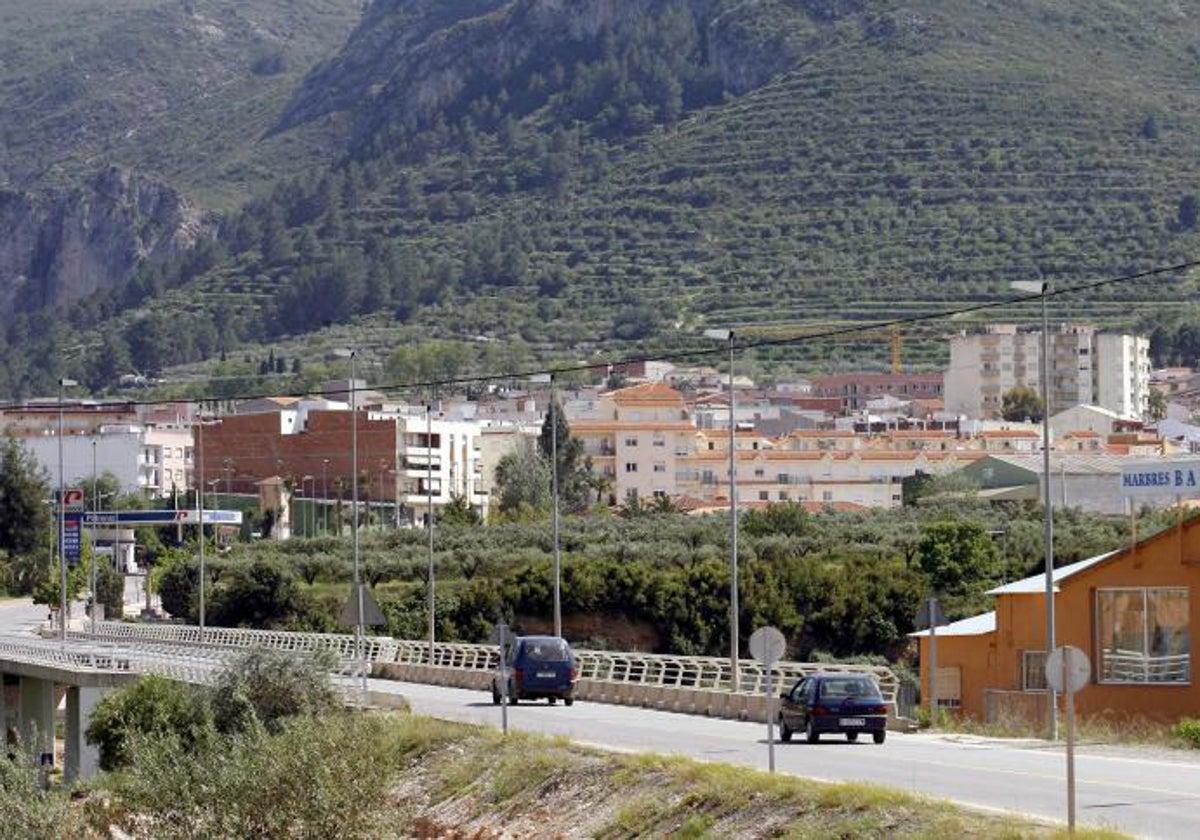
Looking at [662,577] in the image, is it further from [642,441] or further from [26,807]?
[642,441]

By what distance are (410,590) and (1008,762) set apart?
212 ft

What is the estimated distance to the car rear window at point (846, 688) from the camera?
43781mm

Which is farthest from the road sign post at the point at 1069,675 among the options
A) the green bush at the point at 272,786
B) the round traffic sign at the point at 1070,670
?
the green bush at the point at 272,786

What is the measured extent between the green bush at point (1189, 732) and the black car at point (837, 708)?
4.26 metres

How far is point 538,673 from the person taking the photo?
56.0 m

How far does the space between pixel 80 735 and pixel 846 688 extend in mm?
30047

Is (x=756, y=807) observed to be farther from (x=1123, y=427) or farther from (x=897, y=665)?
(x=1123, y=427)

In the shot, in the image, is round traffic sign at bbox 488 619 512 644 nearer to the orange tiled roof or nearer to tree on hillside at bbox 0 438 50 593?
tree on hillside at bbox 0 438 50 593

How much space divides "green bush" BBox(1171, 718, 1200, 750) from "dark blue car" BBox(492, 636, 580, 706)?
16.0 meters

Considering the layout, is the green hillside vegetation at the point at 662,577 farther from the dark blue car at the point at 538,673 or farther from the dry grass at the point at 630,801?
the dry grass at the point at 630,801

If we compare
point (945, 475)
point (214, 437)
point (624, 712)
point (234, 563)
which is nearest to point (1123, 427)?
point (945, 475)

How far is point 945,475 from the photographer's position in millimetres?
151750

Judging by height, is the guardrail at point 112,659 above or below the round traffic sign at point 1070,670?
below

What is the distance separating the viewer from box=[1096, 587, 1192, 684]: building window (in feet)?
159
